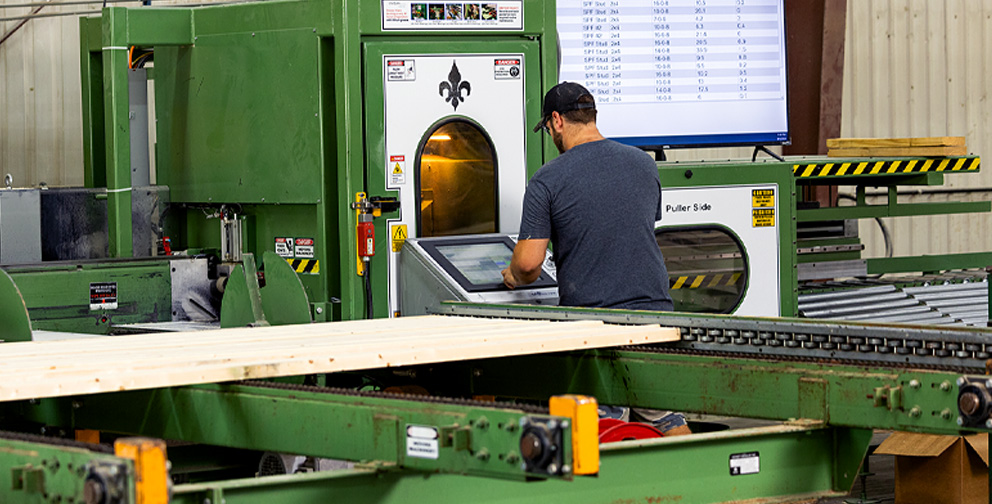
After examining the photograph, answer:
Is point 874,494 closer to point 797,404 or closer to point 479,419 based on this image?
point 797,404

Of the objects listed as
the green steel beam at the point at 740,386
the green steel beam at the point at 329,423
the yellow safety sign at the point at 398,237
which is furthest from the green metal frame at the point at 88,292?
the green steel beam at the point at 329,423

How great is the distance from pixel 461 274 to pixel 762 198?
78.7 inches

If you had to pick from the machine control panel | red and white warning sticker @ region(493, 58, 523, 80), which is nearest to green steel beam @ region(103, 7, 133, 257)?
the machine control panel

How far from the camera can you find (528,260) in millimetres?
4664

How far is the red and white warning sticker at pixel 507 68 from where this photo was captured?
5484 mm

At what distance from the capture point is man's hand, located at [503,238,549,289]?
183 inches

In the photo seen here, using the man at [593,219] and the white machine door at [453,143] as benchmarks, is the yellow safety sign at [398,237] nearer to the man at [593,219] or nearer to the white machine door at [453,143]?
the white machine door at [453,143]

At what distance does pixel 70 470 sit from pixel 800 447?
5.86ft

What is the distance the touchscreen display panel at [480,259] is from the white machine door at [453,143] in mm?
210

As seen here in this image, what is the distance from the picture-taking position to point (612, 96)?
6.90 metres

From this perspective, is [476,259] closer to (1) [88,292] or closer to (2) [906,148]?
(1) [88,292]

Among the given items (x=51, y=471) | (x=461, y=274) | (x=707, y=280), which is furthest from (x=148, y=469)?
(x=707, y=280)

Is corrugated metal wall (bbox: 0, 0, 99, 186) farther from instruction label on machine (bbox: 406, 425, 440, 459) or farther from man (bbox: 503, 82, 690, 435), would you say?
instruction label on machine (bbox: 406, 425, 440, 459)

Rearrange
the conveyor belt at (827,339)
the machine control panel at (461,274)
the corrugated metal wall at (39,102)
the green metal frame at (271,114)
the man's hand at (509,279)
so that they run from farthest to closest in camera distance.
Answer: the corrugated metal wall at (39,102)
the green metal frame at (271,114)
the machine control panel at (461,274)
the man's hand at (509,279)
the conveyor belt at (827,339)
